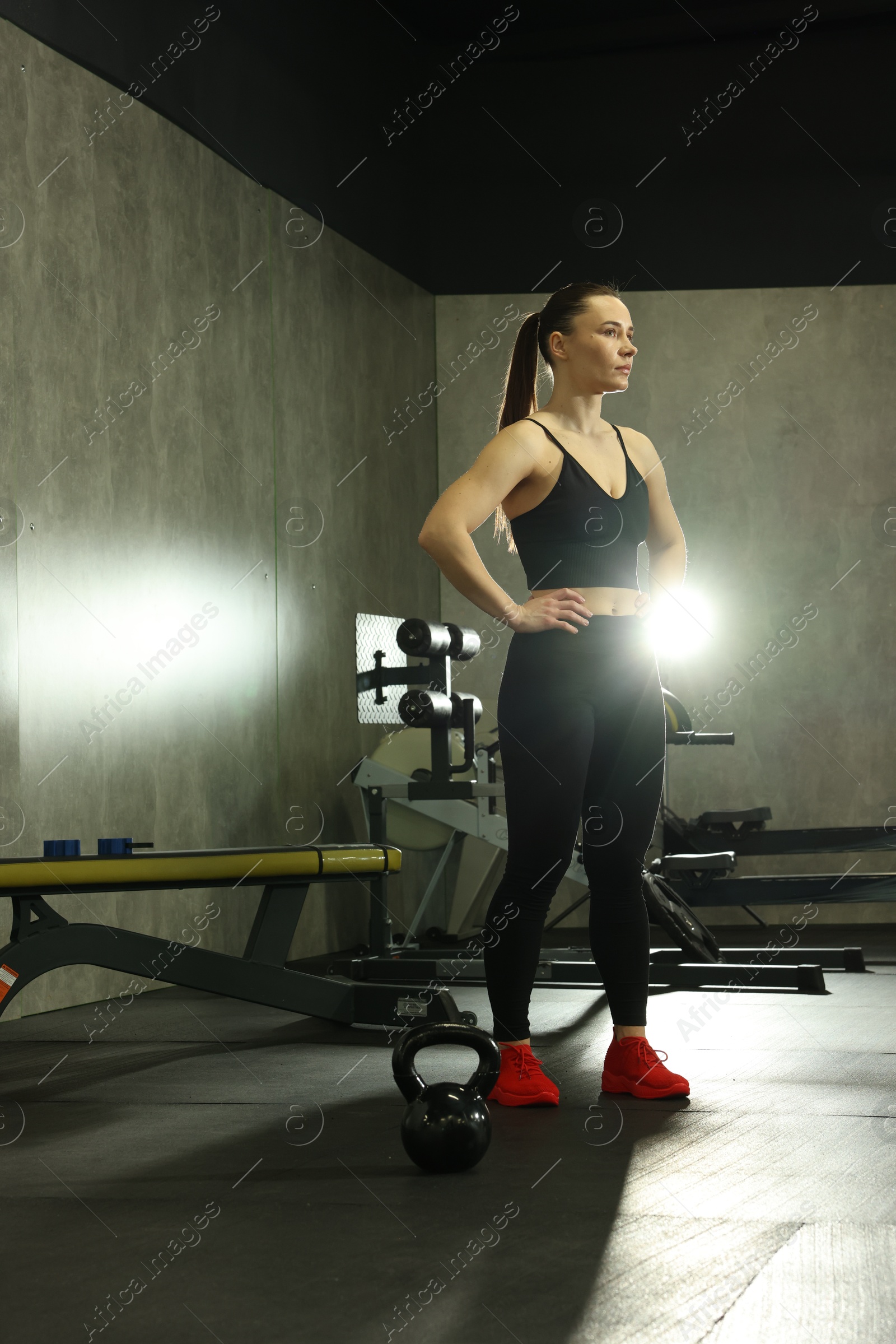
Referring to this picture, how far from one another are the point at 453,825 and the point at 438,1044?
3.02 m

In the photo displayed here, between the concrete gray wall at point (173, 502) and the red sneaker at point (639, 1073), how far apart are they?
211cm

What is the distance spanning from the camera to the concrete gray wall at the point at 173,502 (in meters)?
4.09

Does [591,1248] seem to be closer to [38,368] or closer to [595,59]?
[38,368]

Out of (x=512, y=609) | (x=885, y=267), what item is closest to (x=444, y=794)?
(x=512, y=609)

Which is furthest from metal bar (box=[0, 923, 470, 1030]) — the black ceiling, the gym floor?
the black ceiling

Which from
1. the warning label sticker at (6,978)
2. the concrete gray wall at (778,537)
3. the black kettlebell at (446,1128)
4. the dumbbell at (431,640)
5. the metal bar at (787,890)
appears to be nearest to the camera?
the black kettlebell at (446,1128)

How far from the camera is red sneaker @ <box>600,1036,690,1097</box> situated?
245 cm

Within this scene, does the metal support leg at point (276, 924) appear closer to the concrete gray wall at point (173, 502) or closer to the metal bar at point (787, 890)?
the concrete gray wall at point (173, 502)

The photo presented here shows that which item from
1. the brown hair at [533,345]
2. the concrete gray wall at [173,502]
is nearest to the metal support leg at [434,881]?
the concrete gray wall at [173,502]

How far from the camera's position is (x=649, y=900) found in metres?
4.23

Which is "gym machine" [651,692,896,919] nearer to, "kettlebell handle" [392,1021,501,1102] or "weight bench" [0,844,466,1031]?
"weight bench" [0,844,466,1031]

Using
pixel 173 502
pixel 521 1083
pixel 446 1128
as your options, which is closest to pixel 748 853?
pixel 173 502

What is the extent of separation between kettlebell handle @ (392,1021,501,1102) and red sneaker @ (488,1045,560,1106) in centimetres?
21

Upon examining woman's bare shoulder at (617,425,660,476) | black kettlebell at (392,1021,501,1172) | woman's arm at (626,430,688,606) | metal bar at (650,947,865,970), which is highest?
woman's bare shoulder at (617,425,660,476)
